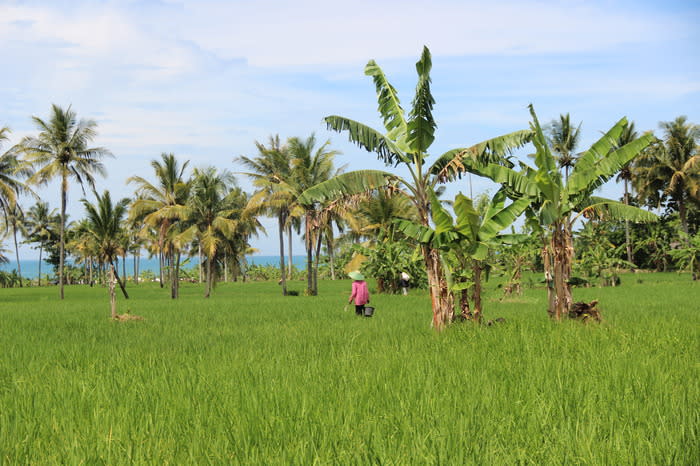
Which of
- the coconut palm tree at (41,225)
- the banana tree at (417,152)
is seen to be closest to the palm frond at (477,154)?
the banana tree at (417,152)

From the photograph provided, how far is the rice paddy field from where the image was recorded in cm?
326

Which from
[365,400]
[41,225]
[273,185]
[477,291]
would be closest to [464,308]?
[477,291]

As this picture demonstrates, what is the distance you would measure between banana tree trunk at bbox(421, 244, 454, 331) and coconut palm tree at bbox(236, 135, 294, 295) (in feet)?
60.0

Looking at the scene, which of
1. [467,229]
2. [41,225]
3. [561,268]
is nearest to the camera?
[467,229]

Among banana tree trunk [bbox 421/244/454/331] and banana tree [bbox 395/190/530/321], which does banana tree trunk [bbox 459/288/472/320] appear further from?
banana tree trunk [bbox 421/244/454/331]

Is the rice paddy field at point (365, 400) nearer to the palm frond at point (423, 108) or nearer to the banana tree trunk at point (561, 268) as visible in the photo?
the banana tree trunk at point (561, 268)

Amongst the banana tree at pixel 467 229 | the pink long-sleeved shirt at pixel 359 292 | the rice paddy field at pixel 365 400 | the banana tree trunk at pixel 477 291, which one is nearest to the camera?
the rice paddy field at pixel 365 400

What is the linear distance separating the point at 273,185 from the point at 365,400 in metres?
24.0

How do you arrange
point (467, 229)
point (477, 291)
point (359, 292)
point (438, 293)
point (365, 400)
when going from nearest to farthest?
1. point (365, 400)
2. point (467, 229)
3. point (438, 293)
4. point (477, 291)
5. point (359, 292)

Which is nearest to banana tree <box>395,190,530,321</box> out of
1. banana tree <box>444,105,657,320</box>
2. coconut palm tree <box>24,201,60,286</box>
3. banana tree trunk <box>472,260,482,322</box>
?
banana tree trunk <box>472,260,482,322</box>

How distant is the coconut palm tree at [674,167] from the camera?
1437 inches

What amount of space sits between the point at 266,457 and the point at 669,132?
43152mm

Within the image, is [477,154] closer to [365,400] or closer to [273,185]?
[365,400]

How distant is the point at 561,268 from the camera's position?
1023 centimetres
